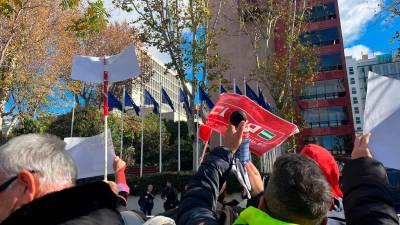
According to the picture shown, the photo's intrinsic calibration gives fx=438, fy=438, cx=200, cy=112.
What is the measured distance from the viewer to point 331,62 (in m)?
39.1

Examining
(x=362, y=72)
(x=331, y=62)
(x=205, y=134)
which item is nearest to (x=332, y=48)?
(x=331, y=62)

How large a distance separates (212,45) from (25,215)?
62.0 feet

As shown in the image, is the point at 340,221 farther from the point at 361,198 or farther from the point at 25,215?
the point at 25,215

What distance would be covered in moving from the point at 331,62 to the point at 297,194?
129 feet

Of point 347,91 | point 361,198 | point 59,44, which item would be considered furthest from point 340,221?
point 347,91

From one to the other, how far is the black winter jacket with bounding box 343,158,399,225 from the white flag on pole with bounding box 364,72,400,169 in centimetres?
118

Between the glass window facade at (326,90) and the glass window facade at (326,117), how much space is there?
3.66ft

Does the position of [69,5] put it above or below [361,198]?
above

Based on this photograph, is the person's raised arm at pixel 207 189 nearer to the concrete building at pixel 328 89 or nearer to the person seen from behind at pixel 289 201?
the person seen from behind at pixel 289 201

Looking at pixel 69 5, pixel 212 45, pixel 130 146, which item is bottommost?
pixel 130 146

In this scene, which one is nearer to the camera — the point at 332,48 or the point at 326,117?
the point at 332,48

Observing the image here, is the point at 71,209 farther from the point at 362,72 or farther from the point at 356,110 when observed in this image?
the point at 356,110

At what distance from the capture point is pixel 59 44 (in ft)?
79.3

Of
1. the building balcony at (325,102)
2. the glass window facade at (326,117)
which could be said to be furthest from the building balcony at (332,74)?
the glass window facade at (326,117)
